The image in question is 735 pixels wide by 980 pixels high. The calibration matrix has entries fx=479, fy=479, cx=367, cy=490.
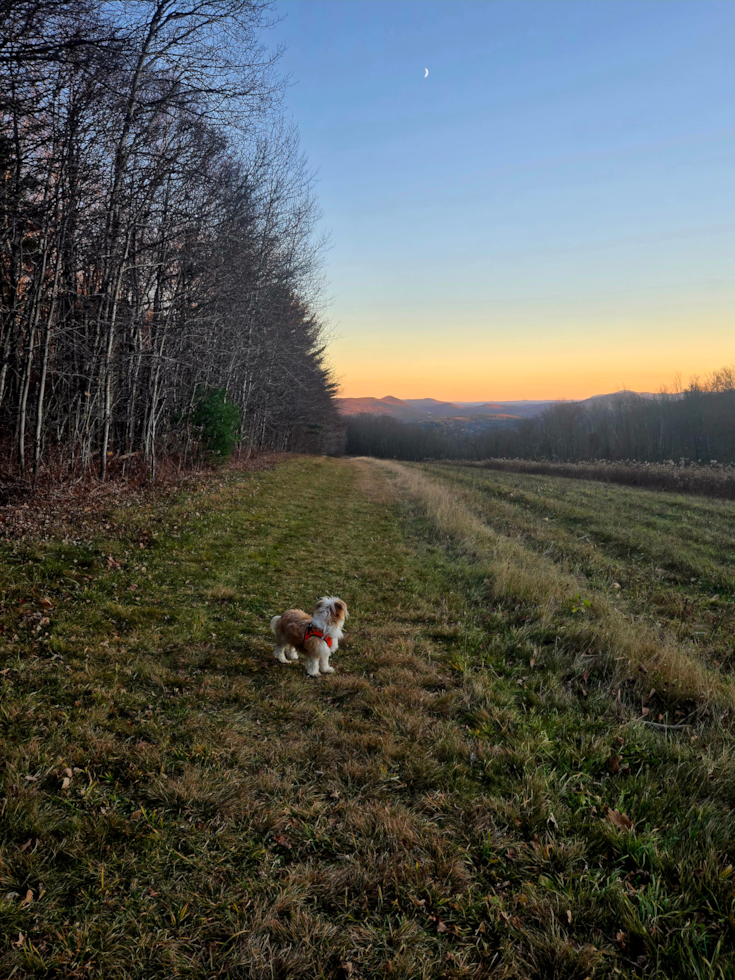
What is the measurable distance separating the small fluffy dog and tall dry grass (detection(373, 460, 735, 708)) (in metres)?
3.15

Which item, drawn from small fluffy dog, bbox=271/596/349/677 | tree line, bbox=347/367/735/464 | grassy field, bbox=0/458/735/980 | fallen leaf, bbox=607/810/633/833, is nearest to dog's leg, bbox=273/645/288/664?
small fluffy dog, bbox=271/596/349/677

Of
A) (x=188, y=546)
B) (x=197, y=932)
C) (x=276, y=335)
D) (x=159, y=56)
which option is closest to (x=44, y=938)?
(x=197, y=932)

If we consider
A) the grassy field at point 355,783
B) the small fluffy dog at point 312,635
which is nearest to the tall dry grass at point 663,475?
the grassy field at point 355,783

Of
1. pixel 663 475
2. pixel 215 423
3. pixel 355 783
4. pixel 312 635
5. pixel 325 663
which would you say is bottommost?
pixel 355 783

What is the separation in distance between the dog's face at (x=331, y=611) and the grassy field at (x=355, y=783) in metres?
0.56

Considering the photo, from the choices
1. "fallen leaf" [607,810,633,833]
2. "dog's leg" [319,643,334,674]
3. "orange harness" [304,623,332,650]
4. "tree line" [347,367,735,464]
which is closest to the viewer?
"fallen leaf" [607,810,633,833]

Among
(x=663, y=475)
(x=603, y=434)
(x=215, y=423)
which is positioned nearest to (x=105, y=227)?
(x=215, y=423)

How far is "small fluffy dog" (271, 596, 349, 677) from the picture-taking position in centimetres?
508

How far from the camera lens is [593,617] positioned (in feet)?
23.0

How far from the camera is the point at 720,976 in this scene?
7.43 ft

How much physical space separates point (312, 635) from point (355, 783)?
1.70 meters

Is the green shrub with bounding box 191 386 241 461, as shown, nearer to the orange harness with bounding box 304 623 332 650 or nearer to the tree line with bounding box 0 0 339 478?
the tree line with bounding box 0 0 339 478

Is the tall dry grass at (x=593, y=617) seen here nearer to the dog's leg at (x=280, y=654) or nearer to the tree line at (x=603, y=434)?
the dog's leg at (x=280, y=654)

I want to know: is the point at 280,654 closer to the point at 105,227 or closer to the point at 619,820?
the point at 619,820
